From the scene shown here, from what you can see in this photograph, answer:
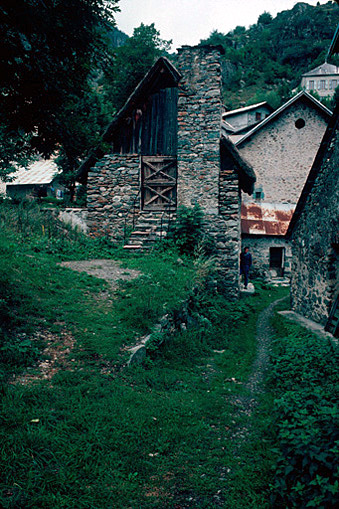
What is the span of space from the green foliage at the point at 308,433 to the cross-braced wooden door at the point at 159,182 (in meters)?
7.56

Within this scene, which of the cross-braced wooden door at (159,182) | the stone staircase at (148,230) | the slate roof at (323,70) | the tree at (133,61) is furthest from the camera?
the slate roof at (323,70)

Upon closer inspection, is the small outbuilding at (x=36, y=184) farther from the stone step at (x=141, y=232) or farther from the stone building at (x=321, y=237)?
the stone building at (x=321, y=237)

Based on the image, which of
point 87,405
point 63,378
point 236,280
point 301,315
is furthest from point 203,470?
point 236,280

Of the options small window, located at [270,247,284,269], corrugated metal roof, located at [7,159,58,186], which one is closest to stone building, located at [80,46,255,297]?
small window, located at [270,247,284,269]

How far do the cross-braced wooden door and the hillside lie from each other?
41.5 metres

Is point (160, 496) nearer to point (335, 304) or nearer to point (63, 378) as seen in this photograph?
point (63, 378)

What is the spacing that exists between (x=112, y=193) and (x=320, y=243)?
7.26 m

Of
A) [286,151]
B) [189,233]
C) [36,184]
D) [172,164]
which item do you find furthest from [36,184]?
[189,233]

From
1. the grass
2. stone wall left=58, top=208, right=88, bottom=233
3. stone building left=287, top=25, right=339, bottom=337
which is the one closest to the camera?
the grass

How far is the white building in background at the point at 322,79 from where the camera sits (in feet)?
181

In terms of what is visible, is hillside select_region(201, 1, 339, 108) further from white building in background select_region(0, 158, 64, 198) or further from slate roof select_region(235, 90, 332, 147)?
slate roof select_region(235, 90, 332, 147)

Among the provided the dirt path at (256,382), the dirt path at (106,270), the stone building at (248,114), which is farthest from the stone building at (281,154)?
the stone building at (248,114)

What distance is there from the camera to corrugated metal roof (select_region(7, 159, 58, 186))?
32.4m

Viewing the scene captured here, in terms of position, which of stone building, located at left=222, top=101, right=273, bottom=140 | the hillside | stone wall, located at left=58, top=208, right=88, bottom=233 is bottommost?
stone wall, located at left=58, top=208, right=88, bottom=233
